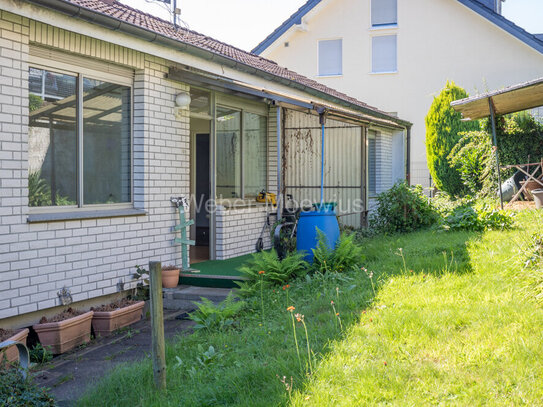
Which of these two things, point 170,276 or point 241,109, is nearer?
point 170,276

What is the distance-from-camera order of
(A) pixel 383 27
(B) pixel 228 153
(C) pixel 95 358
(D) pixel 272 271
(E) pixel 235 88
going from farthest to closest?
(A) pixel 383 27 < (B) pixel 228 153 < (E) pixel 235 88 < (D) pixel 272 271 < (C) pixel 95 358

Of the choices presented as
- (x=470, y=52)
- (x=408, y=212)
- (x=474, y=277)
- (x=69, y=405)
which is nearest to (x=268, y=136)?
(x=408, y=212)

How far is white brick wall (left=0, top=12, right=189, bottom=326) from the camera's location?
18.4ft

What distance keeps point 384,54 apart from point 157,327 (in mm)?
19708

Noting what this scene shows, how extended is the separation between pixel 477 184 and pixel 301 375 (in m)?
12.2

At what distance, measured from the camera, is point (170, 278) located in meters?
7.57

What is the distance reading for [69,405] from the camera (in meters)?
4.21

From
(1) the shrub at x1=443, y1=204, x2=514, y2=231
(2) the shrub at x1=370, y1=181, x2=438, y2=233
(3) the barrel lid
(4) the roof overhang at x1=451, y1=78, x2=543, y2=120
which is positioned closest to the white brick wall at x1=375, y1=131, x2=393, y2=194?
(4) the roof overhang at x1=451, y1=78, x2=543, y2=120

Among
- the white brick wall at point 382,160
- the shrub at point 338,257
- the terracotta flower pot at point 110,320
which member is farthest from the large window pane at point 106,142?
the white brick wall at point 382,160

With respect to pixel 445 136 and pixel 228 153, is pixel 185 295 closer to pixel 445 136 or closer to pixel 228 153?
pixel 228 153

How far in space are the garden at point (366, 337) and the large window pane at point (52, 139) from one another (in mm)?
2108

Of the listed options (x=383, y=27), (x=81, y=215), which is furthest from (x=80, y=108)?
(x=383, y=27)

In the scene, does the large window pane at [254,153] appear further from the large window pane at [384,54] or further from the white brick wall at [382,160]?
the large window pane at [384,54]

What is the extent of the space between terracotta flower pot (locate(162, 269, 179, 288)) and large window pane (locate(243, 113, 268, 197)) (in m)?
2.76
